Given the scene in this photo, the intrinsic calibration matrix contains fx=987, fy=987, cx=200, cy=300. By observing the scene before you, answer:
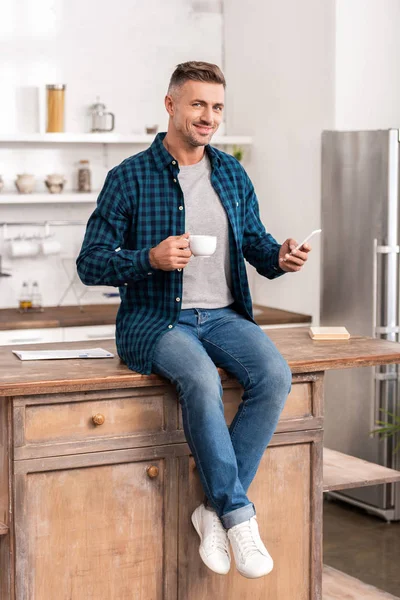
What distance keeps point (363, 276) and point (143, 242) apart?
1.93 meters

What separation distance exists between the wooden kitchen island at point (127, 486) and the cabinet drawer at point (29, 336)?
1.54 meters

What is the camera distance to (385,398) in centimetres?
466

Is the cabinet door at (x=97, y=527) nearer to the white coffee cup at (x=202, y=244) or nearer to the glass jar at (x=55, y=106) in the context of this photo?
the white coffee cup at (x=202, y=244)

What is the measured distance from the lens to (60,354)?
3.05 metres

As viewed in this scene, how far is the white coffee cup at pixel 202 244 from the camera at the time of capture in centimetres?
271

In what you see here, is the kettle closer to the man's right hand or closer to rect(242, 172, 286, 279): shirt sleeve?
rect(242, 172, 286, 279): shirt sleeve

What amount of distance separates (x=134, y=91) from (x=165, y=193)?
267 cm

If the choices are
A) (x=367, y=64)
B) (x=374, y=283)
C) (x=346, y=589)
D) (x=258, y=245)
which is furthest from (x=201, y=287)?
(x=367, y=64)

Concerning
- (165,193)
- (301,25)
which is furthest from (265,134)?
(165,193)

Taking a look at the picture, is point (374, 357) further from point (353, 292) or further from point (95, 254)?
point (353, 292)

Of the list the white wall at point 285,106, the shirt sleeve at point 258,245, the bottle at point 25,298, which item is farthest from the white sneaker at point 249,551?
the bottle at point 25,298

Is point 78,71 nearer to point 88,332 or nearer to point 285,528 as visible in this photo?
point 88,332

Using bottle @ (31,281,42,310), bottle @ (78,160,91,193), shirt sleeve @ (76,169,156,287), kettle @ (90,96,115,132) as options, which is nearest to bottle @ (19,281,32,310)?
bottle @ (31,281,42,310)

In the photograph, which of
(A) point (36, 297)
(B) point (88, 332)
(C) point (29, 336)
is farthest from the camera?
(A) point (36, 297)
